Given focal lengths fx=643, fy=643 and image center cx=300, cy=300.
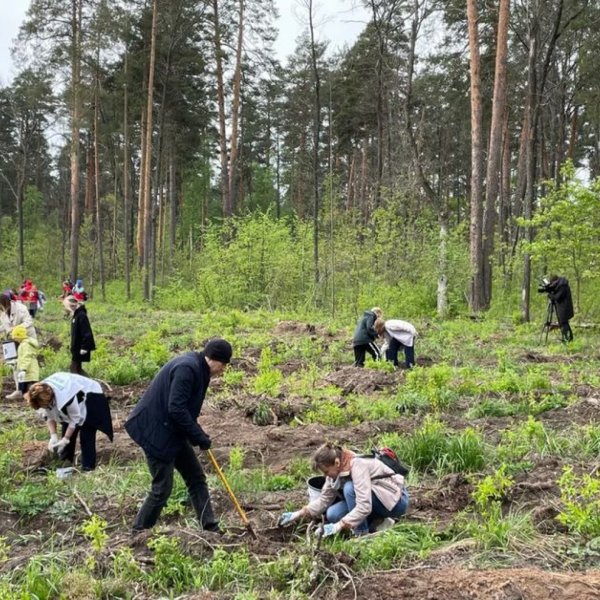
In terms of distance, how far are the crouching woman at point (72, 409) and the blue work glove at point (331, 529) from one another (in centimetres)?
282

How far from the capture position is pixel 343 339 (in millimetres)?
14562

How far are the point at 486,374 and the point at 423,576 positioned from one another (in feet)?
21.5

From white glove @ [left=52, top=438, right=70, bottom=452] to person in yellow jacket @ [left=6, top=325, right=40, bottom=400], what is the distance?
3311 mm

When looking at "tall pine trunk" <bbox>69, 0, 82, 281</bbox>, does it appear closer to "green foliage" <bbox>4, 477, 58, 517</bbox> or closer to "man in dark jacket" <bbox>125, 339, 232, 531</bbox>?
"green foliage" <bbox>4, 477, 58, 517</bbox>

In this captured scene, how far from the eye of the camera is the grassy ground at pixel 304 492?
3.92 m

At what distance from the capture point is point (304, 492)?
18.7ft

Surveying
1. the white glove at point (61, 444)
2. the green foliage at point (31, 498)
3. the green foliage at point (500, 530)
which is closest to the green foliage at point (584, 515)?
the green foliage at point (500, 530)

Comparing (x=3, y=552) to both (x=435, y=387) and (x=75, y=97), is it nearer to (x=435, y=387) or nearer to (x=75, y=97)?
(x=435, y=387)

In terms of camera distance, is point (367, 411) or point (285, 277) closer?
point (367, 411)

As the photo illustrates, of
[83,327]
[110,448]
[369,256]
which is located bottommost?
[110,448]

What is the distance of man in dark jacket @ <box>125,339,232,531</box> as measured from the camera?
4660 mm

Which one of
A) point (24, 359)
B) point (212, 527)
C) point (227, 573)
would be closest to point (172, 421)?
point (212, 527)

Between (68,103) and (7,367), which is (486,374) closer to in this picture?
(7,367)

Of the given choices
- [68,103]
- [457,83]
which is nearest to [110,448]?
[68,103]
